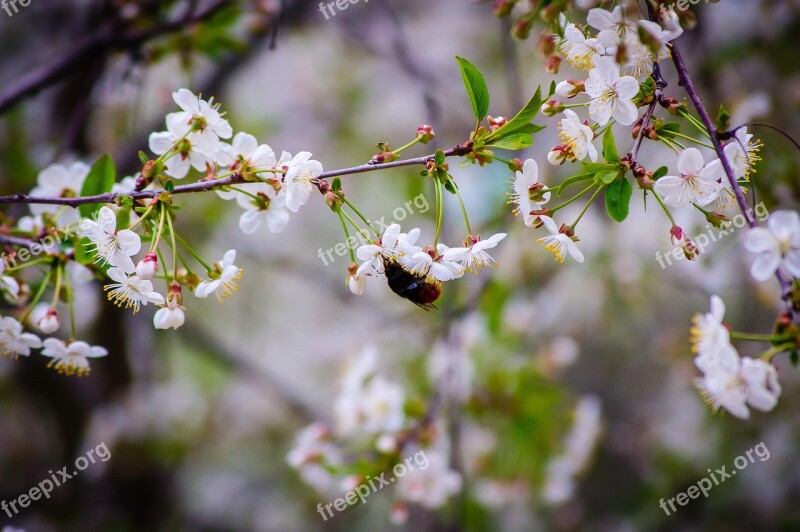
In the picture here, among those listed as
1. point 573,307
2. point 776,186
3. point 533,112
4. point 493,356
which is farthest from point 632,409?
point 533,112

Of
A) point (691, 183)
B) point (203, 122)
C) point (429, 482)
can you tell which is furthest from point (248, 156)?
point (429, 482)

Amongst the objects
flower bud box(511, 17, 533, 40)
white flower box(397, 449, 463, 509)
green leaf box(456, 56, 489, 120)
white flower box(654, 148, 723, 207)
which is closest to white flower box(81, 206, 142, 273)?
green leaf box(456, 56, 489, 120)

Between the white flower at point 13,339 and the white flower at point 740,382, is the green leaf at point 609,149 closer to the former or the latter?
the white flower at point 740,382

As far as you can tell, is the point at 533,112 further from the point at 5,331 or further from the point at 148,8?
the point at 148,8

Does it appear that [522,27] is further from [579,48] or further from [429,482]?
[429,482]

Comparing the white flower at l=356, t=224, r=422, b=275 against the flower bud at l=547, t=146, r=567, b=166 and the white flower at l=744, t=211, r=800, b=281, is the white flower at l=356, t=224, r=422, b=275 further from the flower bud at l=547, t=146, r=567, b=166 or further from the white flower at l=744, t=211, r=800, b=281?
the white flower at l=744, t=211, r=800, b=281
